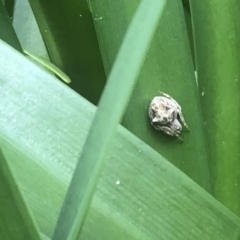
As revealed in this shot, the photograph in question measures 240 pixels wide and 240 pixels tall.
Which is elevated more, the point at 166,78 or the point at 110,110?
the point at 110,110

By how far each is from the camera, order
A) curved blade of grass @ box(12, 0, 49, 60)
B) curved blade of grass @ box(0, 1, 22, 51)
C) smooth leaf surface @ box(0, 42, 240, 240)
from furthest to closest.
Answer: curved blade of grass @ box(12, 0, 49, 60), curved blade of grass @ box(0, 1, 22, 51), smooth leaf surface @ box(0, 42, 240, 240)

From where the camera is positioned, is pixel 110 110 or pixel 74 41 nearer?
pixel 110 110

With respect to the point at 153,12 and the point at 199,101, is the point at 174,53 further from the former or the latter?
the point at 153,12

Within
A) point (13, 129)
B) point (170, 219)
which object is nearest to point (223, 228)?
point (170, 219)

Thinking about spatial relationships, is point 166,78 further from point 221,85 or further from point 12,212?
point 12,212

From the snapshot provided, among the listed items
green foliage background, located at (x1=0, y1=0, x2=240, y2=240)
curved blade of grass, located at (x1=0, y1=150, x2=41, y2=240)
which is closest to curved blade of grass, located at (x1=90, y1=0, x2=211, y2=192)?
green foliage background, located at (x1=0, y1=0, x2=240, y2=240)

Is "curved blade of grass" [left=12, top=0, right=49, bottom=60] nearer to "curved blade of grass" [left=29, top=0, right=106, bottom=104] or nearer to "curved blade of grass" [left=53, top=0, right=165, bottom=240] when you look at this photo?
"curved blade of grass" [left=29, top=0, right=106, bottom=104]

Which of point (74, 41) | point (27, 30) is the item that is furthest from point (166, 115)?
point (27, 30)
